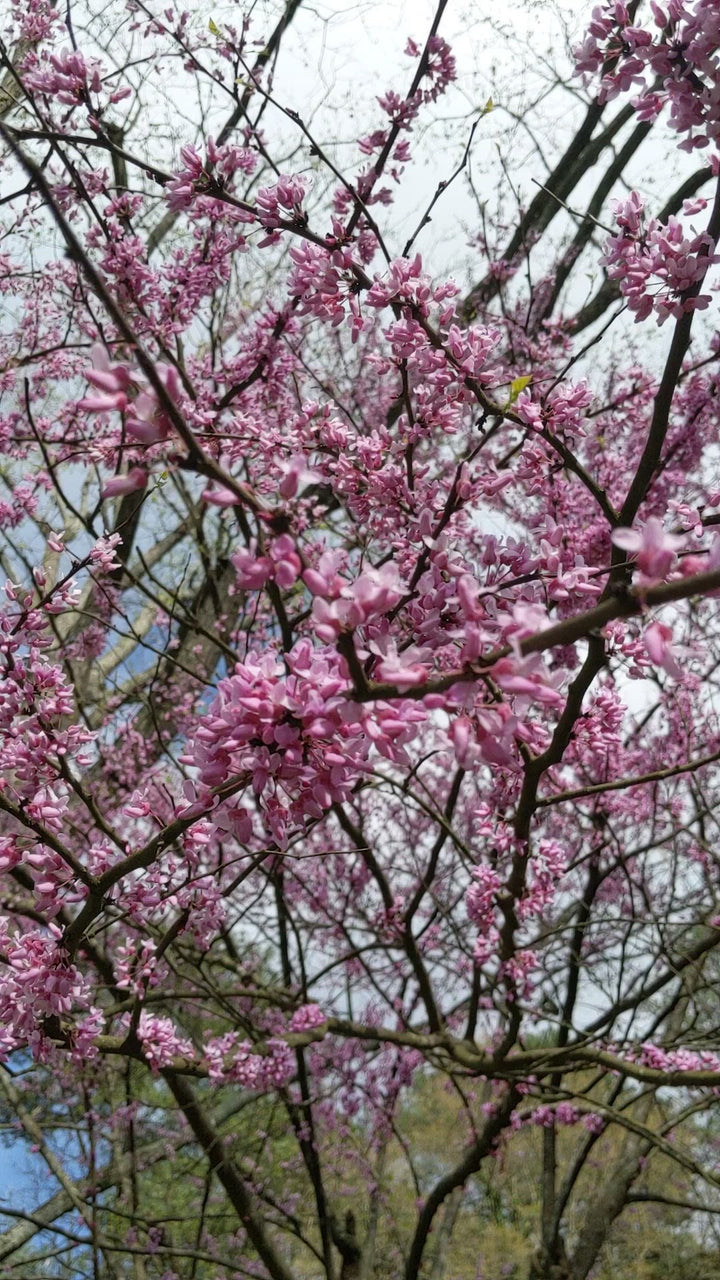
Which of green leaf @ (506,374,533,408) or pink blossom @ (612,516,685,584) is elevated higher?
green leaf @ (506,374,533,408)

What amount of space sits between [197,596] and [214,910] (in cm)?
563

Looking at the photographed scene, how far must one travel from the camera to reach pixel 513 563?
1948mm

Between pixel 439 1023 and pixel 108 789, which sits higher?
pixel 108 789

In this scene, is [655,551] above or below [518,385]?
below

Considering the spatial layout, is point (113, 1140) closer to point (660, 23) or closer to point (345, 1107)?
point (345, 1107)

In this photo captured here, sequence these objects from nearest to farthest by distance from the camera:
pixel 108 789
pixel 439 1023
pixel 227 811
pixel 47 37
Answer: pixel 227 811 < pixel 439 1023 < pixel 47 37 < pixel 108 789

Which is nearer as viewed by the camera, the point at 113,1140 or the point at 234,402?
the point at 234,402

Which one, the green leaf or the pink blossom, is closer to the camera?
the pink blossom

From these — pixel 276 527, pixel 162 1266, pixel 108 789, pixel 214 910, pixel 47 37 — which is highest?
pixel 47 37

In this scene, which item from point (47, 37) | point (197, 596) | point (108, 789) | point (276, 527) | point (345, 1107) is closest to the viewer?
point (276, 527)

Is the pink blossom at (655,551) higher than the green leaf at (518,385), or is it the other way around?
the green leaf at (518,385)

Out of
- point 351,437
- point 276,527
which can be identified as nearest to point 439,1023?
point 351,437

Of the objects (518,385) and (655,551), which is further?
(518,385)

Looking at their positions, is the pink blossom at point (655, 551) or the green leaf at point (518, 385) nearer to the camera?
→ the pink blossom at point (655, 551)
